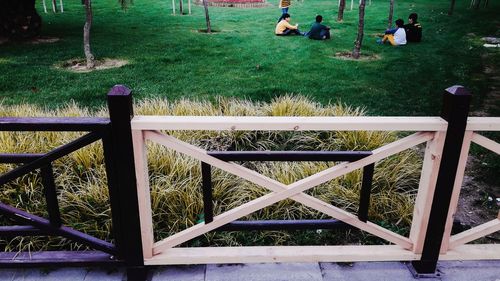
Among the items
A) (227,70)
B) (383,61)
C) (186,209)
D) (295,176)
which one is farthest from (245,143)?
(383,61)

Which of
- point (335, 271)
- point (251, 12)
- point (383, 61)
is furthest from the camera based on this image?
point (251, 12)

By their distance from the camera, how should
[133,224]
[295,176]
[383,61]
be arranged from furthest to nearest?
[383,61] → [295,176] → [133,224]

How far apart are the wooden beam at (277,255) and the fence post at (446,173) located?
5.2 inches

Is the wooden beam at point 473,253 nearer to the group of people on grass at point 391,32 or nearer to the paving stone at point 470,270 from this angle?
the paving stone at point 470,270

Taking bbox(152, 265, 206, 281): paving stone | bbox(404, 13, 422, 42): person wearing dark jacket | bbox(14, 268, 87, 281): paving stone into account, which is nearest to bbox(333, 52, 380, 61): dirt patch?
bbox(404, 13, 422, 42): person wearing dark jacket

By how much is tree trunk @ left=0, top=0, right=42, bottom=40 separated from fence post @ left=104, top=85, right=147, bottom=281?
36.0ft

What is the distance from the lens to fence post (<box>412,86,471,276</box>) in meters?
2.61

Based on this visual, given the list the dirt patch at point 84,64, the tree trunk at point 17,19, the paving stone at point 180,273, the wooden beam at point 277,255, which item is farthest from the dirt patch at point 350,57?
the tree trunk at point 17,19

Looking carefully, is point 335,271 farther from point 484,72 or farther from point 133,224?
point 484,72

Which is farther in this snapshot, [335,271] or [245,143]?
[245,143]

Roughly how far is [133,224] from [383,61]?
28.7 feet

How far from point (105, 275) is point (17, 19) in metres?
10.9

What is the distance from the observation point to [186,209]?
12.3 feet

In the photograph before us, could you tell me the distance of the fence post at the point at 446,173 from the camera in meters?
2.61
